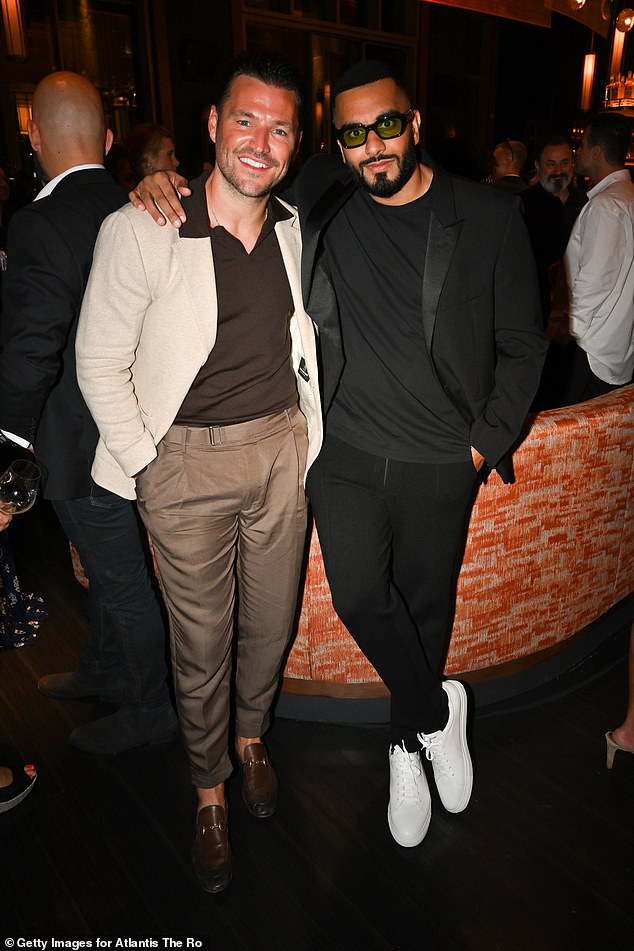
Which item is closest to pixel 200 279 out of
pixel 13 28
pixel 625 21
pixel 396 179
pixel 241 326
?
pixel 241 326

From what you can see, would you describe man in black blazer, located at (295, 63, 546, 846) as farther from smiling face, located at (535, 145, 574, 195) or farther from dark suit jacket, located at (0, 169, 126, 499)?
smiling face, located at (535, 145, 574, 195)

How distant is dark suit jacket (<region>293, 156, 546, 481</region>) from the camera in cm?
165

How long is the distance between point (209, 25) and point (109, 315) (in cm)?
935

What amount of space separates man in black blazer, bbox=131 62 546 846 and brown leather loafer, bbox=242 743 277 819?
1.11 feet

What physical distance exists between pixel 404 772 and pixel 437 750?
0.12 meters

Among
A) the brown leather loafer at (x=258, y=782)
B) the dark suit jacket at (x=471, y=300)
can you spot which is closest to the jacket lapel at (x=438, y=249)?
the dark suit jacket at (x=471, y=300)

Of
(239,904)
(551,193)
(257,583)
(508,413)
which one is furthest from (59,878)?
(551,193)

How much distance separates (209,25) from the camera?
9055 millimetres

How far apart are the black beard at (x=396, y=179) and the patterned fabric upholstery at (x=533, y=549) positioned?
85 cm

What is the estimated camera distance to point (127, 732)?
221cm

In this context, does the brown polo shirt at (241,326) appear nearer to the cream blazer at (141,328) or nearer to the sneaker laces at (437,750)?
the cream blazer at (141,328)

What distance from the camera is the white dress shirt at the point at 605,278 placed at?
128 inches

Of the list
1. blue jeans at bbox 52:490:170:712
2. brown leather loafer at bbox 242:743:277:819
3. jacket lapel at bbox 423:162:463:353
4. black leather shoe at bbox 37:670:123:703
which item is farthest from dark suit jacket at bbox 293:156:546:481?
black leather shoe at bbox 37:670:123:703

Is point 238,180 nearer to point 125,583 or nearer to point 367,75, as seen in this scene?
point 367,75
